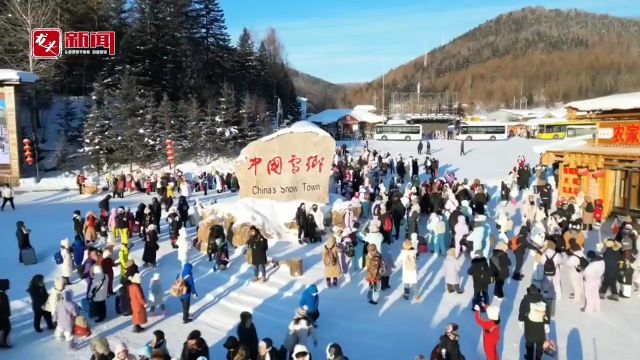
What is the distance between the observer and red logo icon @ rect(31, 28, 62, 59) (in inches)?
1221

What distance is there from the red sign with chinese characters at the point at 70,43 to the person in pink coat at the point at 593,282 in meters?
32.2

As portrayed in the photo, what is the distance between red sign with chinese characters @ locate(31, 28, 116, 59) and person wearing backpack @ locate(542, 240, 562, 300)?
31.4 meters

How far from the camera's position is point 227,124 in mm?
36781

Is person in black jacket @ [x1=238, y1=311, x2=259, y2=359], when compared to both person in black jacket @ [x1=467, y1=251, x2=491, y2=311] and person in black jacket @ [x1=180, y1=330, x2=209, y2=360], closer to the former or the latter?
person in black jacket @ [x1=180, y1=330, x2=209, y2=360]

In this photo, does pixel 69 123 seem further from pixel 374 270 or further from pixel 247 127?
pixel 374 270

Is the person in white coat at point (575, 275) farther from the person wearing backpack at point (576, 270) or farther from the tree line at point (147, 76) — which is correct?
the tree line at point (147, 76)

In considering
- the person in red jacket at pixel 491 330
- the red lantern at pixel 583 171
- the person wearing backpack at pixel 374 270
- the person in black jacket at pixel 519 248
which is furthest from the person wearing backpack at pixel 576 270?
the red lantern at pixel 583 171

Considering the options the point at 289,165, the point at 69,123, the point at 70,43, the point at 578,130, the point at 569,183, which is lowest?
the point at 569,183

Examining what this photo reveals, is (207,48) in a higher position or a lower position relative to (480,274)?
higher

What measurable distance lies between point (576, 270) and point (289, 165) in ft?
28.8

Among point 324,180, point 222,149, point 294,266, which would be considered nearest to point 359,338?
point 294,266

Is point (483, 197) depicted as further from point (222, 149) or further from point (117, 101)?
point (117, 101)

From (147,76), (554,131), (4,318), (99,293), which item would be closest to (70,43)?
(147,76)

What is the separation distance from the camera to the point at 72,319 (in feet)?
26.1
